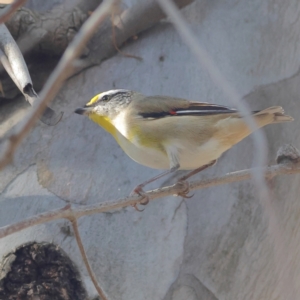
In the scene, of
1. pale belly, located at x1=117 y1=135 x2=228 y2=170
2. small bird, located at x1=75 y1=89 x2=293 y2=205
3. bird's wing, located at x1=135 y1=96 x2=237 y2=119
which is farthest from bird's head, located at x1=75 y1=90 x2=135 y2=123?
pale belly, located at x1=117 y1=135 x2=228 y2=170

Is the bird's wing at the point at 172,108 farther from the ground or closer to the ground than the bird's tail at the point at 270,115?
farther from the ground

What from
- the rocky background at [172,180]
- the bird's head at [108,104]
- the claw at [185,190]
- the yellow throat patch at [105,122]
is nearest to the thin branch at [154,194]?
the claw at [185,190]

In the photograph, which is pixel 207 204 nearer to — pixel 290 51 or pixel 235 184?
pixel 235 184

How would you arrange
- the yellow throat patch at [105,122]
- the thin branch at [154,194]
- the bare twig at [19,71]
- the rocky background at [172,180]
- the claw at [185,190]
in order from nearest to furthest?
the thin branch at [154,194] → the bare twig at [19,71] → the claw at [185,190] → the rocky background at [172,180] → the yellow throat patch at [105,122]

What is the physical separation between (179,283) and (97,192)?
0.55 metres

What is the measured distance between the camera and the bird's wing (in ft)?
7.71

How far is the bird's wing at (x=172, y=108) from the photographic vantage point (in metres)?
2.35

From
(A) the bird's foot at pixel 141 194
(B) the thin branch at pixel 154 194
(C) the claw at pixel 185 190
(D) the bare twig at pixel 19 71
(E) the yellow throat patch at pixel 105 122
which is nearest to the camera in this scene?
(B) the thin branch at pixel 154 194

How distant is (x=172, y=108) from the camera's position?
2432 mm

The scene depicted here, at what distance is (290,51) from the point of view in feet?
9.71

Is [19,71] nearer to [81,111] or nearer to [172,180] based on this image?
[81,111]

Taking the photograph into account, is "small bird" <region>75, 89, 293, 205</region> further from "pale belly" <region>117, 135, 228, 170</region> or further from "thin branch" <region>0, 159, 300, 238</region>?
"thin branch" <region>0, 159, 300, 238</region>

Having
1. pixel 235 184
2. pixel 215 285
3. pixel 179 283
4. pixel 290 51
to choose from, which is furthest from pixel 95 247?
pixel 290 51

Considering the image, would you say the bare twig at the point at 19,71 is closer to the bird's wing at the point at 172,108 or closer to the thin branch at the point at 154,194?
the thin branch at the point at 154,194
